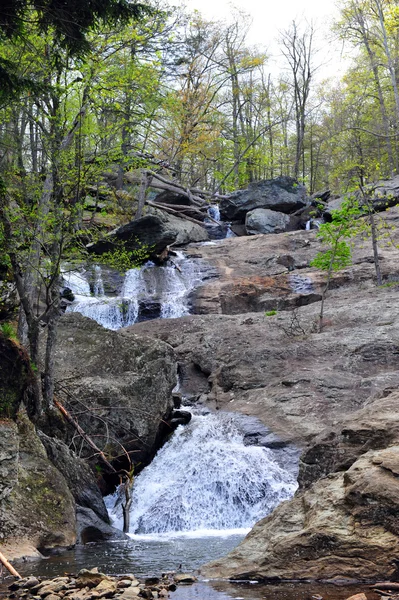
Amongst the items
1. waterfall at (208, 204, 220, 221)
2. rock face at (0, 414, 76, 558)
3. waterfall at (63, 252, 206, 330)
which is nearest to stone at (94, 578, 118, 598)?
rock face at (0, 414, 76, 558)

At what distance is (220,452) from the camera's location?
10.1 meters

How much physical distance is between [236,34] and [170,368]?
78.9 ft

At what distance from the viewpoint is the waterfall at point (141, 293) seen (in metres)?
17.2

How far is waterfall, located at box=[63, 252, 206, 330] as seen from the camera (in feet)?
56.4

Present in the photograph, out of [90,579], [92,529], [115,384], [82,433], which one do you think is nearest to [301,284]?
[115,384]

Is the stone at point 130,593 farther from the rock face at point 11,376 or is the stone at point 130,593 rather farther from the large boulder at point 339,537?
the rock face at point 11,376

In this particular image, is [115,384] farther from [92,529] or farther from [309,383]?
[309,383]

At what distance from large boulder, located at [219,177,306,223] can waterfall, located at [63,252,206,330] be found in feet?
23.9

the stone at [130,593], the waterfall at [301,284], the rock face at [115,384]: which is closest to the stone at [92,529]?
the rock face at [115,384]

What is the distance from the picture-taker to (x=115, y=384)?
10.5 m

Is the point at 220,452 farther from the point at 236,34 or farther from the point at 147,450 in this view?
the point at 236,34

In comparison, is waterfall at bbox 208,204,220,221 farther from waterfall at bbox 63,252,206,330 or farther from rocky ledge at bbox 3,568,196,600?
rocky ledge at bbox 3,568,196,600

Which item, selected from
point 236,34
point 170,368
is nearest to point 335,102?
point 236,34

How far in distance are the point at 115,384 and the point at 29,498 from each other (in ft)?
11.7
